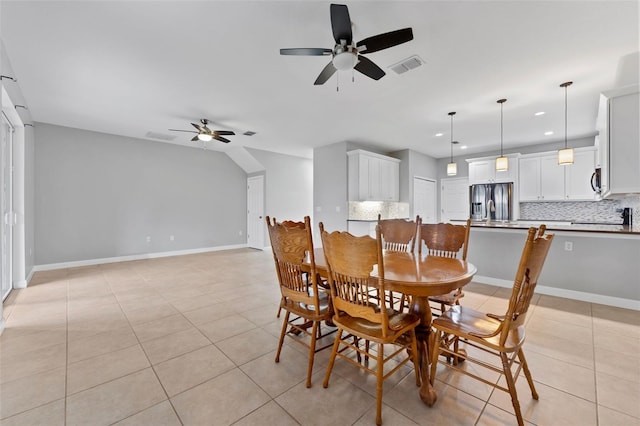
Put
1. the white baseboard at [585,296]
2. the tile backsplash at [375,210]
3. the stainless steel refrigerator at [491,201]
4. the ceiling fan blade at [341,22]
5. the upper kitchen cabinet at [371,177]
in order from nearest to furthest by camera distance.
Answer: the ceiling fan blade at [341,22] < the white baseboard at [585,296] < the upper kitchen cabinet at [371,177] < the stainless steel refrigerator at [491,201] < the tile backsplash at [375,210]

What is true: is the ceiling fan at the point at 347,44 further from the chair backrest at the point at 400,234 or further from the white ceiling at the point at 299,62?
the chair backrest at the point at 400,234

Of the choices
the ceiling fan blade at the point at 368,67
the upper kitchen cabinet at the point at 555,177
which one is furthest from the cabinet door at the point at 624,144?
the upper kitchen cabinet at the point at 555,177

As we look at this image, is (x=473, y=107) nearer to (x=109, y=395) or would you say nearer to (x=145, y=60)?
(x=145, y=60)

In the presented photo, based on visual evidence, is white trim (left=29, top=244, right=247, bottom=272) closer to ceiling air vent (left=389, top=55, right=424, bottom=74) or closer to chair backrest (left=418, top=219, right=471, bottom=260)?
chair backrest (left=418, top=219, right=471, bottom=260)

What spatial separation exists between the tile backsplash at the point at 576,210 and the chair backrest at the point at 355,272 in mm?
6211

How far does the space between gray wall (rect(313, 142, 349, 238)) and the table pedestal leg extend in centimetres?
428

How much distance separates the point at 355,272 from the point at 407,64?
2.47m

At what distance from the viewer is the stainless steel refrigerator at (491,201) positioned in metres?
6.14

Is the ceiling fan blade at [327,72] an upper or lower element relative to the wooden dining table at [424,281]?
upper

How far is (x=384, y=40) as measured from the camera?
202 centimetres

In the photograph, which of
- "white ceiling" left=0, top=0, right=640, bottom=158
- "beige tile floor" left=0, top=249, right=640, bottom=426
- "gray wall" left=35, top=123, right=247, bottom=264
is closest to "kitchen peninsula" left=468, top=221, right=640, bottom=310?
"beige tile floor" left=0, top=249, right=640, bottom=426

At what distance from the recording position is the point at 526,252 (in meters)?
1.35

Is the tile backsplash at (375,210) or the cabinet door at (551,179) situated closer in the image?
the cabinet door at (551,179)

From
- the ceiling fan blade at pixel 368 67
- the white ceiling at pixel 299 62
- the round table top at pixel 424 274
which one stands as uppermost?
the white ceiling at pixel 299 62
